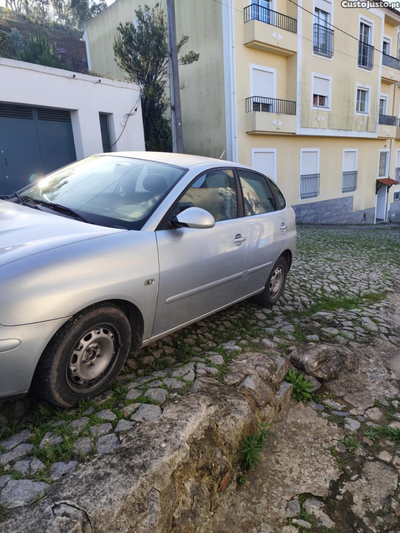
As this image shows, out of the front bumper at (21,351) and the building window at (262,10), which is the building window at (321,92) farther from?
the front bumper at (21,351)

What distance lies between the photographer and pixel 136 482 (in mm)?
1854

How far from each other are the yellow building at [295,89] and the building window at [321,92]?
5 centimetres

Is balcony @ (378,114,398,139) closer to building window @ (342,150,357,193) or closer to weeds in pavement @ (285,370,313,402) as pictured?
building window @ (342,150,357,193)

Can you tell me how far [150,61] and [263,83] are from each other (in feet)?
16.4

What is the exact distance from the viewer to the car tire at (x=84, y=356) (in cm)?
220

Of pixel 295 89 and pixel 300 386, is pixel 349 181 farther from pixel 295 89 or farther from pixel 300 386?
pixel 300 386

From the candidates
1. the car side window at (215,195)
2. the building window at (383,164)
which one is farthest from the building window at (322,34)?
the car side window at (215,195)

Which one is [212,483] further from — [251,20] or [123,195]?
[251,20]

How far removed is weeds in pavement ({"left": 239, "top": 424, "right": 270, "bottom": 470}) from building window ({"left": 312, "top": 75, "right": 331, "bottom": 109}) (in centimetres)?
1873

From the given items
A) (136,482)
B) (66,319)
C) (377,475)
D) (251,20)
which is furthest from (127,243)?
(251,20)

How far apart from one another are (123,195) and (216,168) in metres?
0.98

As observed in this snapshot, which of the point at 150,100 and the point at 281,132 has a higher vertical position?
the point at 150,100

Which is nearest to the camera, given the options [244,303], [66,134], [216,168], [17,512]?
[17,512]

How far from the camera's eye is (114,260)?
244 cm
